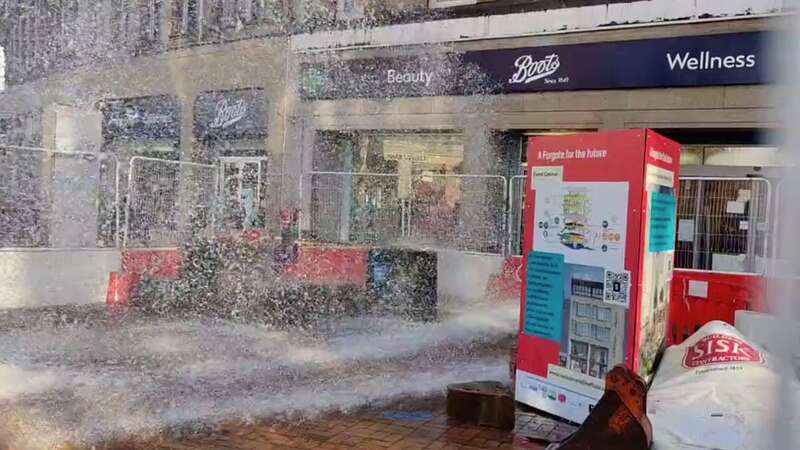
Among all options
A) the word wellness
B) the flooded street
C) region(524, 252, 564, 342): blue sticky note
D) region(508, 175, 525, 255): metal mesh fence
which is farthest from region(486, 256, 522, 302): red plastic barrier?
region(524, 252, 564, 342): blue sticky note

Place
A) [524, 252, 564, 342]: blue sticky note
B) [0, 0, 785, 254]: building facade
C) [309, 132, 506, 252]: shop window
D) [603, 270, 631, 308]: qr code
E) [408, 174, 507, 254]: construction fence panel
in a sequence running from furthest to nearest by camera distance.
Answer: [309, 132, 506, 252]: shop window < [408, 174, 507, 254]: construction fence panel < [0, 0, 785, 254]: building facade < [524, 252, 564, 342]: blue sticky note < [603, 270, 631, 308]: qr code

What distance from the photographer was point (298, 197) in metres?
14.0

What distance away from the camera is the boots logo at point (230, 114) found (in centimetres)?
1404

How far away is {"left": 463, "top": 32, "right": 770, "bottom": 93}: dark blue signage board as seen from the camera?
10.6 m

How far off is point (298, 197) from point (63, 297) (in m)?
5.90

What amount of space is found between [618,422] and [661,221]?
1.68 metres

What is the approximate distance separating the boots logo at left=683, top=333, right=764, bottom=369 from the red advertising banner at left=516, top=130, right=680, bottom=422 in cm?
28

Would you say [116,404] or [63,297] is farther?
[63,297]

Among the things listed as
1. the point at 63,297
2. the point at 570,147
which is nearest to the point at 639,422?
the point at 570,147

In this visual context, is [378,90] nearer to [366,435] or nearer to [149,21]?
[149,21]

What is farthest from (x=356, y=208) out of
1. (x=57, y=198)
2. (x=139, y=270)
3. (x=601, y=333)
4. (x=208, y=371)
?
(x=601, y=333)

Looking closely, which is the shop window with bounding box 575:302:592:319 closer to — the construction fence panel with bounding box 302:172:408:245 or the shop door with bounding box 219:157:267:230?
the construction fence panel with bounding box 302:172:408:245

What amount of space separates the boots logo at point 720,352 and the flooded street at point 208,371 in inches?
71.4

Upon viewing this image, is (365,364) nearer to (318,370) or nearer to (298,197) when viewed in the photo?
(318,370)
